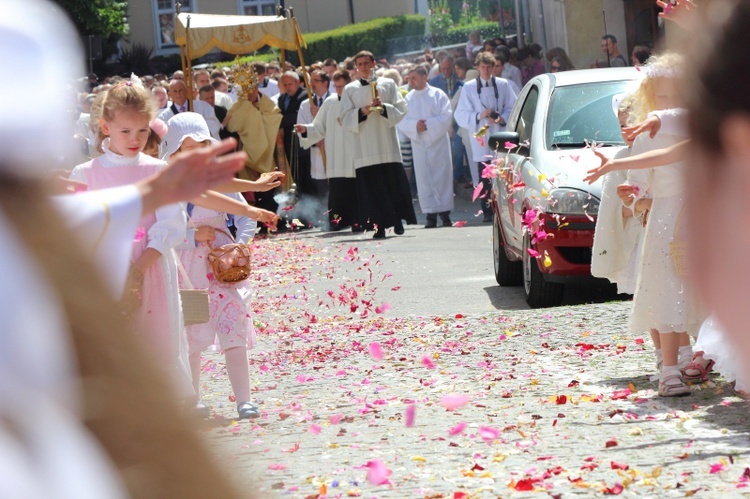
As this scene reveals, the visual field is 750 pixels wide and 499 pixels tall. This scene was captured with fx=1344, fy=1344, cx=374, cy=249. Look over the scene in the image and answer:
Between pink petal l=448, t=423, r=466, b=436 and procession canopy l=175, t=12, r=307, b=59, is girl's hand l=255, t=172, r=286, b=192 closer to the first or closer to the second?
pink petal l=448, t=423, r=466, b=436

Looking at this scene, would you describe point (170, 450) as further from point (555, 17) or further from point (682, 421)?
point (555, 17)

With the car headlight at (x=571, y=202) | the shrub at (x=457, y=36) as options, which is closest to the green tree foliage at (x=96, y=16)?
the shrub at (x=457, y=36)

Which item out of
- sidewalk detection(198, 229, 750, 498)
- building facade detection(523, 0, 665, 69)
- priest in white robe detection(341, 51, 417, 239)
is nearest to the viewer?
sidewalk detection(198, 229, 750, 498)

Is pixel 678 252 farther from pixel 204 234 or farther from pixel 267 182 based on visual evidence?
pixel 204 234

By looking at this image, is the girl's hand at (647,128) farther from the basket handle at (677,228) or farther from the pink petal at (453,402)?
the pink petal at (453,402)

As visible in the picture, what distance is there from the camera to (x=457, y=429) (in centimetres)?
575

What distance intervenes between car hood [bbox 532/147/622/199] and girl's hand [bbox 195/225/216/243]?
11.5 feet

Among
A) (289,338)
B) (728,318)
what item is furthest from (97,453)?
(289,338)

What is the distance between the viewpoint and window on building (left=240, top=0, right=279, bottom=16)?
54344 mm

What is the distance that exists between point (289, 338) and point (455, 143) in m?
13.0

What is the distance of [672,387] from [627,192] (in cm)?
104

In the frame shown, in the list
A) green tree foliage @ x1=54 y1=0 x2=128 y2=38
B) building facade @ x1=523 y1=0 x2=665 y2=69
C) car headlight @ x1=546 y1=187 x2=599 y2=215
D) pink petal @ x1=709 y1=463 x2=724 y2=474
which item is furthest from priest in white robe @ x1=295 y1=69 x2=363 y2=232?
green tree foliage @ x1=54 y1=0 x2=128 y2=38

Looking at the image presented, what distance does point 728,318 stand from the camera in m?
1.32

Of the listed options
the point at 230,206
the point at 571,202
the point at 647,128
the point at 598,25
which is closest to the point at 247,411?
the point at 230,206
